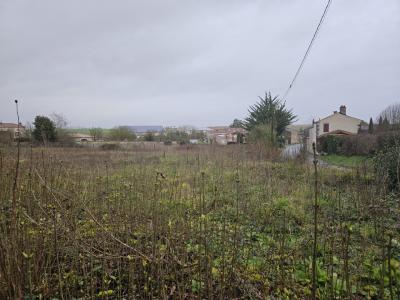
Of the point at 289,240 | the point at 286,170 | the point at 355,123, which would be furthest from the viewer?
the point at 355,123

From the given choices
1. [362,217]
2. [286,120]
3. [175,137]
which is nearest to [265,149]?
[362,217]

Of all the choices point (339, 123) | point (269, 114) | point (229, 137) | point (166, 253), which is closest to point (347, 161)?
point (269, 114)

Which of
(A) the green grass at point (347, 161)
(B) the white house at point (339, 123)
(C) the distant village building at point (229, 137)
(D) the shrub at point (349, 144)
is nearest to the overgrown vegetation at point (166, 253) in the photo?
(A) the green grass at point (347, 161)

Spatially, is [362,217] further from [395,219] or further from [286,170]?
[286,170]

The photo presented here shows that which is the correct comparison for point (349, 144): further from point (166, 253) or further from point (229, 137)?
point (229, 137)

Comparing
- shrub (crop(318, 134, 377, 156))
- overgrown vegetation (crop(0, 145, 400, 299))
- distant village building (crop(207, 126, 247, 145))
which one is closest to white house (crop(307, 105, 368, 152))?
distant village building (crop(207, 126, 247, 145))

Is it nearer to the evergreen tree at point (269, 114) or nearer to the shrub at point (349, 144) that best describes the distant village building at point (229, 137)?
→ the evergreen tree at point (269, 114)

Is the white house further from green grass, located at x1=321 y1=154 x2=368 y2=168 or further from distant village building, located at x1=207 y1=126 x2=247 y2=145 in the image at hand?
green grass, located at x1=321 y1=154 x2=368 y2=168

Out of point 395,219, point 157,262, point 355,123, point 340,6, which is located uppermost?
point 340,6

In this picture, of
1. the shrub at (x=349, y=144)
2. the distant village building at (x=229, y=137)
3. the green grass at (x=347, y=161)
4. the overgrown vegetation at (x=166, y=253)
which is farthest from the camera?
the distant village building at (x=229, y=137)

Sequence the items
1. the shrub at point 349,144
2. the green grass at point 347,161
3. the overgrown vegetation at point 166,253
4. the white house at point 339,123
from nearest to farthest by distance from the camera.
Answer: the overgrown vegetation at point 166,253
the green grass at point 347,161
the shrub at point 349,144
the white house at point 339,123

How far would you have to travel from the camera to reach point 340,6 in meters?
6.59

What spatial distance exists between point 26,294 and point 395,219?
19.0 ft

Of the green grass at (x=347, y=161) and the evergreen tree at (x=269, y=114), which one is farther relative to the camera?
the evergreen tree at (x=269, y=114)
